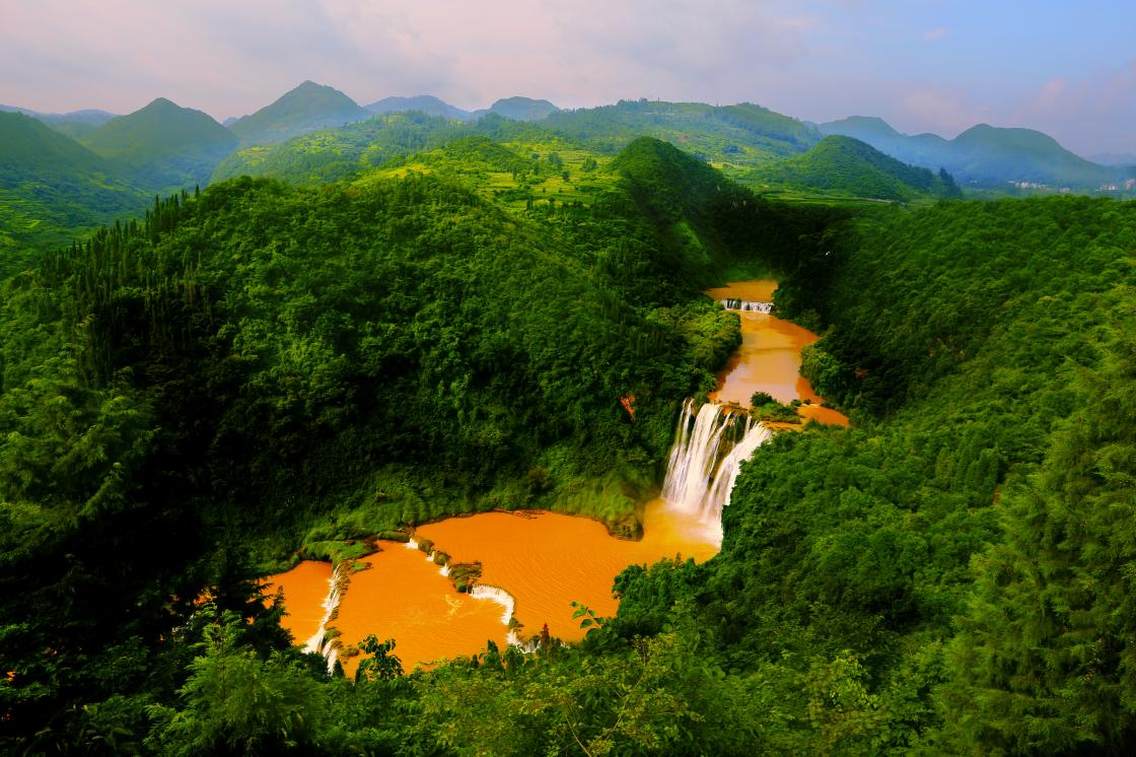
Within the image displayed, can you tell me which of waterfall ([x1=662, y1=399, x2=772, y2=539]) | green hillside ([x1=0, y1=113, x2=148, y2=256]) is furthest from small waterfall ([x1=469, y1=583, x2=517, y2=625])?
green hillside ([x1=0, y1=113, x2=148, y2=256])

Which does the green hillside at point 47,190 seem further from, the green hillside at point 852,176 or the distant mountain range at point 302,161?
the green hillside at point 852,176

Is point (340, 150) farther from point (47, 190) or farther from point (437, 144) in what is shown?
point (47, 190)

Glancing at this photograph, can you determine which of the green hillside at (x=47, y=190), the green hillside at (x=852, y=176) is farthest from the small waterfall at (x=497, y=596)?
the green hillside at (x=852, y=176)

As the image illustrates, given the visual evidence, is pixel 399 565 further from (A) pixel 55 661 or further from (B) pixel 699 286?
(B) pixel 699 286

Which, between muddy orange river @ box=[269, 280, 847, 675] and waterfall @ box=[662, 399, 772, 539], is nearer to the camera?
muddy orange river @ box=[269, 280, 847, 675]

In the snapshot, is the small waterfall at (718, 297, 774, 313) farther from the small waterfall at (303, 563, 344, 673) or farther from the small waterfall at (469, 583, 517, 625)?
the small waterfall at (303, 563, 344, 673)

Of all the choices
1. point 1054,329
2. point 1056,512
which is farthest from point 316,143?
point 1056,512
